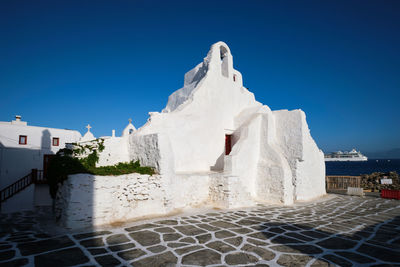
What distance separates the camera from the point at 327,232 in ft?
19.7

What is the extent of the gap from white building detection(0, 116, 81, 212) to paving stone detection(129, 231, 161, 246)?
923 cm

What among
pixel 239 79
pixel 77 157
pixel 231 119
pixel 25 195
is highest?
pixel 239 79

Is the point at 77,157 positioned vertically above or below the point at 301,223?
above

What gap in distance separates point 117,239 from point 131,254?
1046 millimetres

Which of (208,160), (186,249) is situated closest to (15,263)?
(186,249)

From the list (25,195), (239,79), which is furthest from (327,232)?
(25,195)

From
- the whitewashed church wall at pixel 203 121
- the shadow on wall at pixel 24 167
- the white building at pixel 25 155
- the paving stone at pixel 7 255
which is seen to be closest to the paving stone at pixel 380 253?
the paving stone at pixel 7 255

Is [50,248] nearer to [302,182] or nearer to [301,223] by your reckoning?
[301,223]

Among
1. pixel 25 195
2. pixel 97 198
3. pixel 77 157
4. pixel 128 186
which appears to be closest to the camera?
pixel 97 198

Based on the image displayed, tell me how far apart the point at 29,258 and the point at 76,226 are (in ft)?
6.08

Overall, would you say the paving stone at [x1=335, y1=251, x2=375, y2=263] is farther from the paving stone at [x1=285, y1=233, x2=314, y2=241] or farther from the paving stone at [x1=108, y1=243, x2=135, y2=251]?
the paving stone at [x1=108, y1=243, x2=135, y2=251]

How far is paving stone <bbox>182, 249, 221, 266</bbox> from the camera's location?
420cm

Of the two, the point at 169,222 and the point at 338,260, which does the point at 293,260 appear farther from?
the point at 169,222

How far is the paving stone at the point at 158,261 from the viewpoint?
13.5ft
